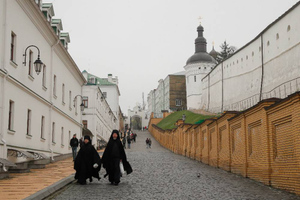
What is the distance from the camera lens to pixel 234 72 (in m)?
55.1

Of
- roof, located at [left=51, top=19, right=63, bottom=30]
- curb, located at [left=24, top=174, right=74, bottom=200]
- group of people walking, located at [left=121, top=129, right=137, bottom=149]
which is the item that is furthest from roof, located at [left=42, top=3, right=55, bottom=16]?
group of people walking, located at [left=121, top=129, right=137, bottom=149]

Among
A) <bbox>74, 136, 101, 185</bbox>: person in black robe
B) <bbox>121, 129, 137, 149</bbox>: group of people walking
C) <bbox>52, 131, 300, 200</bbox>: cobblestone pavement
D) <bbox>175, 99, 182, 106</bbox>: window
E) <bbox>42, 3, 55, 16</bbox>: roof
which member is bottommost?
<bbox>52, 131, 300, 200</bbox>: cobblestone pavement

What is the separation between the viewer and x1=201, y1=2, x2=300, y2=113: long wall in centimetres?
3588

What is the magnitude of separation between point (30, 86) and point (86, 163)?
715cm

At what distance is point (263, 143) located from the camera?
12109mm

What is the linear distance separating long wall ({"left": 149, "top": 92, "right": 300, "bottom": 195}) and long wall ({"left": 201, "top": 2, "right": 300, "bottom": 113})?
18866 mm

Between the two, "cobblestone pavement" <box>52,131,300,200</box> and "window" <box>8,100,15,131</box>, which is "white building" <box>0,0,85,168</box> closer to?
"window" <box>8,100,15,131</box>

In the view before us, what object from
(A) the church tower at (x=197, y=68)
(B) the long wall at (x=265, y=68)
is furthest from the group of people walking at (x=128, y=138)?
(A) the church tower at (x=197, y=68)

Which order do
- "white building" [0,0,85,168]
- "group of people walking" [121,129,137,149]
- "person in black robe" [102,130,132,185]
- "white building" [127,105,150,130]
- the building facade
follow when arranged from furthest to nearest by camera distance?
"white building" [127,105,150,130]
the building facade
"group of people walking" [121,129,137,149]
"white building" [0,0,85,168]
"person in black robe" [102,130,132,185]

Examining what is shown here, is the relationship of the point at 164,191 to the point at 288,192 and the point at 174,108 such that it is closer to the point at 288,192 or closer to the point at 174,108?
the point at 288,192

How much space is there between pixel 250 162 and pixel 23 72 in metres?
9.72

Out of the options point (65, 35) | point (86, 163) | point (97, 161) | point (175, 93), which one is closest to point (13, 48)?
point (86, 163)

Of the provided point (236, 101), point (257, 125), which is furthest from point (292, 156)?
point (236, 101)

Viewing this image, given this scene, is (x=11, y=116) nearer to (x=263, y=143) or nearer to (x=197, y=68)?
(x=263, y=143)
